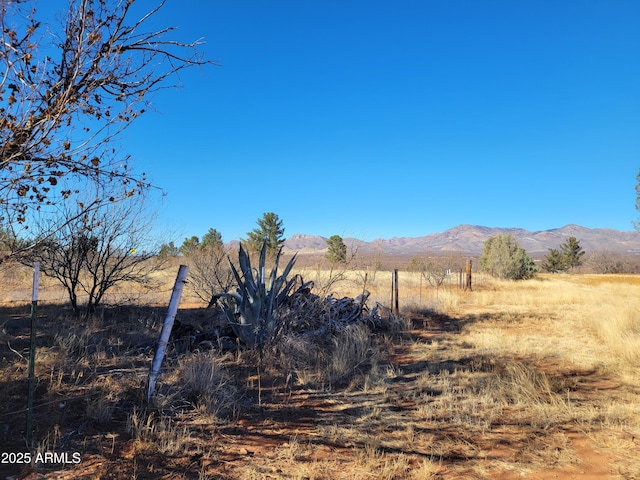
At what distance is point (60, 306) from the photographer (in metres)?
9.45

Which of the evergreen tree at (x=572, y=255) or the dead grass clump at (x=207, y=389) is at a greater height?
the evergreen tree at (x=572, y=255)

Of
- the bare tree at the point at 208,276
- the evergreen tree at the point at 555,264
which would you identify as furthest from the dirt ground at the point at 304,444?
the evergreen tree at the point at 555,264

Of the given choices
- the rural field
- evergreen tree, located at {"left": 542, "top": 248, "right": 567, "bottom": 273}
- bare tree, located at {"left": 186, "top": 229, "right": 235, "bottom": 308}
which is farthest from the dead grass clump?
evergreen tree, located at {"left": 542, "top": 248, "right": 567, "bottom": 273}

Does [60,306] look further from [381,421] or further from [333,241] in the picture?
[333,241]

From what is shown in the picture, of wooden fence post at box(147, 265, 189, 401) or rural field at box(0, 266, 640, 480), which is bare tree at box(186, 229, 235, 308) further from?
wooden fence post at box(147, 265, 189, 401)

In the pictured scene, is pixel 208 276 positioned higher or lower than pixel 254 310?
higher

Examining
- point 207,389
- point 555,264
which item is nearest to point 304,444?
point 207,389

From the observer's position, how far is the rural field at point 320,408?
302 centimetres

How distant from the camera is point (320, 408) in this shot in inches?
170

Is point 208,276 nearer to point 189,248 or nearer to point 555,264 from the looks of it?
point 189,248

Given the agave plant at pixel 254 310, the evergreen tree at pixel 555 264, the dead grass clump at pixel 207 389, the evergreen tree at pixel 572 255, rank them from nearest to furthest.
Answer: the dead grass clump at pixel 207 389
the agave plant at pixel 254 310
the evergreen tree at pixel 555 264
the evergreen tree at pixel 572 255

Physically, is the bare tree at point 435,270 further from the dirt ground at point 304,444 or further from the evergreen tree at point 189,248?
the dirt ground at point 304,444

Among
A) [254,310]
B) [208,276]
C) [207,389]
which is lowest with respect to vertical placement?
[207,389]

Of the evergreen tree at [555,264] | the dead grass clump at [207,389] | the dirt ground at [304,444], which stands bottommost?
the dirt ground at [304,444]
